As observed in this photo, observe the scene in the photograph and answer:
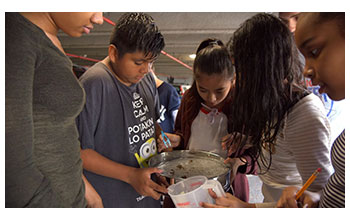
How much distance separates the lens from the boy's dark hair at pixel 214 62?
924 millimetres

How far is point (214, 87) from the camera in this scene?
940mm

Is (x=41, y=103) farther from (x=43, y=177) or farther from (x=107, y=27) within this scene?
(x=107, y=27)

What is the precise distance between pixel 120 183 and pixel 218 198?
16.1 inches

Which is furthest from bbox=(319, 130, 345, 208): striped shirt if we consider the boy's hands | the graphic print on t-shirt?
the graphic print on t-shirt

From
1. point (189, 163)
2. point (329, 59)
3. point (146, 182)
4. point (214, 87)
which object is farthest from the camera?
point (214, 87)

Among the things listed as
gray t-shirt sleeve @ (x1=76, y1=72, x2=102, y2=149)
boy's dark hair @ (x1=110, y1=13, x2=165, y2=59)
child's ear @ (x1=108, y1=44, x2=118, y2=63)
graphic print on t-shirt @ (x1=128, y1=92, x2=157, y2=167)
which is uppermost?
boy's dark hair @ (x1=110, y1=13, x2=165, y2=59)

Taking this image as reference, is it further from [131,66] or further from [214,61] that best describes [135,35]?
[214,61]

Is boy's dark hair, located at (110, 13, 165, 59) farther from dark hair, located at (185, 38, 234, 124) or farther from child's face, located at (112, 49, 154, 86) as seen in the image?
dark hair, located at (185, 38, 234, 124)

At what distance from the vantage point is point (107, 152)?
2.35 ft

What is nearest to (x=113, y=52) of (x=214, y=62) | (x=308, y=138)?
(x=214, y=62)

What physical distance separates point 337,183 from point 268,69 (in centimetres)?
35

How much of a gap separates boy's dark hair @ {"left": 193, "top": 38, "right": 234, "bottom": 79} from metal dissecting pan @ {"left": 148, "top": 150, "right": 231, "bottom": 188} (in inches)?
14.6

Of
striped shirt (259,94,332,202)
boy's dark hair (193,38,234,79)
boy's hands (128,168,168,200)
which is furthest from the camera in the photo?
boy's dark hair (193,38,234,79)

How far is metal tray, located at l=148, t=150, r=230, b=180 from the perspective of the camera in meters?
0.75
